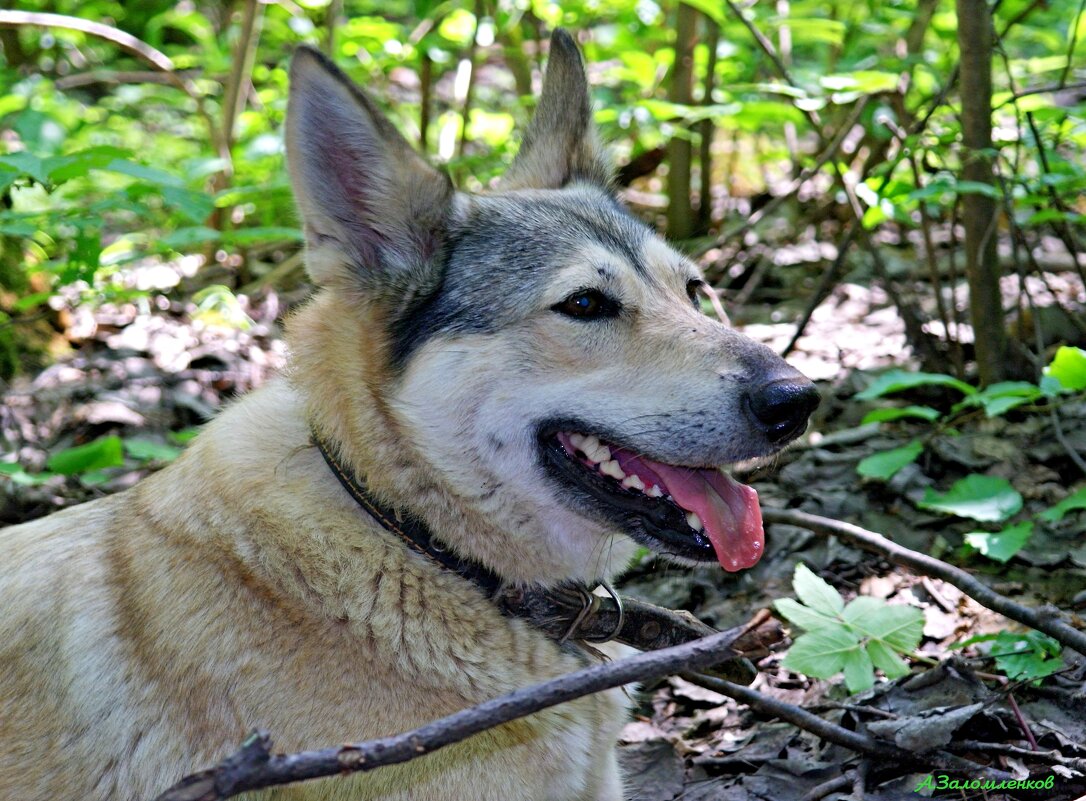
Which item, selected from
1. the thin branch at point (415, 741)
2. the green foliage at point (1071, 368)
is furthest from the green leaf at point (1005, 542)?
the thin branch at point (415, 741)

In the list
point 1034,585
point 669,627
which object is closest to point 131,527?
point 669,627

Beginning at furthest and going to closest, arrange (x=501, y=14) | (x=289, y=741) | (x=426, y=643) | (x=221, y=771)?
1. (x=501, y=14)
2. (x=426, y=643)
3. (x=289, y=741)
4. (x=221, y=771)

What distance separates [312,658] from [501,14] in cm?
454

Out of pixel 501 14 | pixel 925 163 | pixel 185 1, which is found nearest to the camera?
pixel 925 163

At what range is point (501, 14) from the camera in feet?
19.0

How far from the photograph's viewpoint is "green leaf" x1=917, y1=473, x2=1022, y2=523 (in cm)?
320

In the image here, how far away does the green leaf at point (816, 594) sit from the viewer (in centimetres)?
289

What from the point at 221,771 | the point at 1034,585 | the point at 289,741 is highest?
the point at 221,771

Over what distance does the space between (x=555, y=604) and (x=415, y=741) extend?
0.95 metres

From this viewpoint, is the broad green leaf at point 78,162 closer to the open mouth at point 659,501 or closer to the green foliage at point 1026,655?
the open mouth at point 659,501

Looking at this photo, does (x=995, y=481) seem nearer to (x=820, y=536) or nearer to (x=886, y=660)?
(x=820, y=536)

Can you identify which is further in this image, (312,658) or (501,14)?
(501,14)

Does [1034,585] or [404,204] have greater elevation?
[404,204]

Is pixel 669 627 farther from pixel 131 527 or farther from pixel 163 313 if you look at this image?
pixel 163 313
